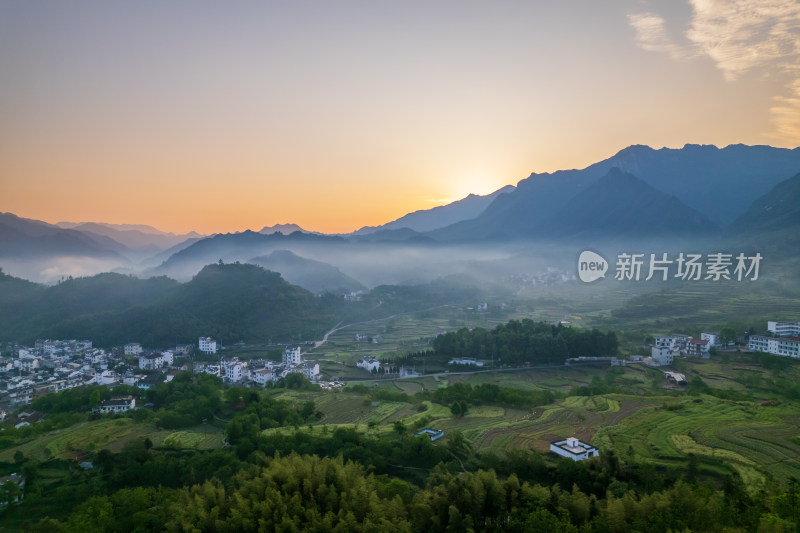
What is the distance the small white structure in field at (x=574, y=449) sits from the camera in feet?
46.4

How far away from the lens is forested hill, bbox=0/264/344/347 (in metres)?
44.7

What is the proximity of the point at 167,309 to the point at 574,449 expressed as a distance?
44.6m

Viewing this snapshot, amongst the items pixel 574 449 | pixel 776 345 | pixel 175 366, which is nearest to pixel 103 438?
pixel 574 449

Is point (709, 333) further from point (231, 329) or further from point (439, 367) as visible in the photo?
point (231, 329)

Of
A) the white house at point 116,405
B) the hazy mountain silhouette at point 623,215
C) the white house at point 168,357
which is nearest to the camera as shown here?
the white house at point 116,405

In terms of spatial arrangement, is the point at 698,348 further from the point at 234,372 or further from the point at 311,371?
the point at 234,372

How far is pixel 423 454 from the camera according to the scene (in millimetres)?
15367

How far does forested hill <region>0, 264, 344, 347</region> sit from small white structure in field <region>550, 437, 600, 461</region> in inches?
1396

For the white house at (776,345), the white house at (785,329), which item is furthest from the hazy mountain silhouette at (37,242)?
the white house at (785,329)

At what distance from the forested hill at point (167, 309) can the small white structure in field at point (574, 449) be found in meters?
35.5

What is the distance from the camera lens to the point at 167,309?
4856 cm

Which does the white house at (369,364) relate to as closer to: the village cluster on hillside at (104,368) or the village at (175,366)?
the village at (175,366)

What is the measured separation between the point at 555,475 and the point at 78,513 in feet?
40.0

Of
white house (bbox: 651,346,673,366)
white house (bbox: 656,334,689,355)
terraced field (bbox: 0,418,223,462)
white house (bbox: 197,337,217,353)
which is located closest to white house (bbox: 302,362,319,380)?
terraced field (bbox: 0,418,223,462)
